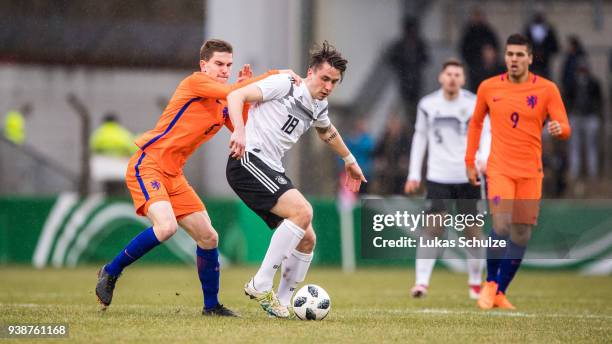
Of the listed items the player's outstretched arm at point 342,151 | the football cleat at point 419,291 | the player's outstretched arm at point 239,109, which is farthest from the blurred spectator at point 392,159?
the player's outstretched arm at point 239,109

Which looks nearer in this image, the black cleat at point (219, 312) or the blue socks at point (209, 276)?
the black cleat at point (219, 312)

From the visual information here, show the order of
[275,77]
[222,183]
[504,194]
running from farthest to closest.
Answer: [222,183] < [504,194] < [275,77]

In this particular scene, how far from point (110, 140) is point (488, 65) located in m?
6.96

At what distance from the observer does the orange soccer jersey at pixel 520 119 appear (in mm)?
9406

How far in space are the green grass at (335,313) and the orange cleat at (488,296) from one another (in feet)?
0.49

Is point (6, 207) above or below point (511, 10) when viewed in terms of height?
below

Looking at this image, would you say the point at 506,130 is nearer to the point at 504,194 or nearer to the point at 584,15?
the point at 504,194

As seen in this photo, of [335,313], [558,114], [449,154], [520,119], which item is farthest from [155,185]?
[449,154]

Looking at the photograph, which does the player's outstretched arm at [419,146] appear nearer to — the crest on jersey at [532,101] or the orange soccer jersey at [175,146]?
the crest on jersey at [532,101]

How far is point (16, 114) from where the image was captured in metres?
20.0

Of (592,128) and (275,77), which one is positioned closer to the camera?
(275,77)

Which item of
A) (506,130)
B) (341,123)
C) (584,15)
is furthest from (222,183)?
(506,130)

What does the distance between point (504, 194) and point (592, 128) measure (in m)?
8.76

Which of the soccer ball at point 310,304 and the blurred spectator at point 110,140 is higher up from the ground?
the soccer ball at point 310,304
